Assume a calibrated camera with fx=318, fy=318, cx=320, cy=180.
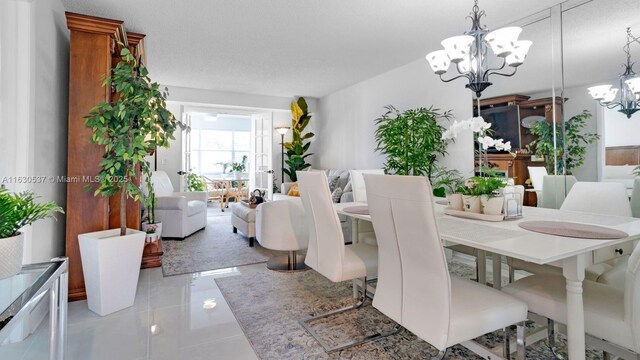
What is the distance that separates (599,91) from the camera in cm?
266

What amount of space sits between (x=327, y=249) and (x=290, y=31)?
2.47m

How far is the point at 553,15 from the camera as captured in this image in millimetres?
2895

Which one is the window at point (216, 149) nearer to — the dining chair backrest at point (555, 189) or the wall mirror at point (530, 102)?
the wall mirror at point (530, 102)

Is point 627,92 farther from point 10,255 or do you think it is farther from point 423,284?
point 10,255

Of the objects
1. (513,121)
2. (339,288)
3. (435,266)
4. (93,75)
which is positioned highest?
(93,75)

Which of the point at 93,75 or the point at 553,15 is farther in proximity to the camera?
the point at 553,15

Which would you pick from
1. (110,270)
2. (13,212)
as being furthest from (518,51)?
(110,270)

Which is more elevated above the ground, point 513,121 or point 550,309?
point 513,121

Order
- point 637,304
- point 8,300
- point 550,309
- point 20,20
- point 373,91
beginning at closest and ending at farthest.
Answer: point 8,300, point 637,304, point 550,309, point 20,20, point 373,91

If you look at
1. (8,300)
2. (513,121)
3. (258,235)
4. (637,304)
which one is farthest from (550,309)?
(258,235)

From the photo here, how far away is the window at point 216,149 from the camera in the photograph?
9.38 meters

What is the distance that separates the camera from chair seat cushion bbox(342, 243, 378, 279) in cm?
191

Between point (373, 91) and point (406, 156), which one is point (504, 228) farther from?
point (373, 91)

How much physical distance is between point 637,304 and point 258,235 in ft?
9.37
